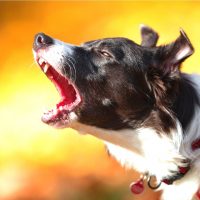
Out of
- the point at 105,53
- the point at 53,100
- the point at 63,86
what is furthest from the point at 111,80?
the point at 53,100

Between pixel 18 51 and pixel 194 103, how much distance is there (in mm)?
2638

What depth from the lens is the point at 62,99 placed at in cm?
310

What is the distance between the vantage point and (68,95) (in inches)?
122

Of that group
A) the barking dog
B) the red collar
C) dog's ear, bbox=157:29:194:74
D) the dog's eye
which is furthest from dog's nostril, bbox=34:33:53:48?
the red collar

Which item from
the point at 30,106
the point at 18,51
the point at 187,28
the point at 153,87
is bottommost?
the point at 30,106

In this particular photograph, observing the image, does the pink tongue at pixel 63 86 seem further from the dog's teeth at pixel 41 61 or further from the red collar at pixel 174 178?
the red collar at pixel 174 178

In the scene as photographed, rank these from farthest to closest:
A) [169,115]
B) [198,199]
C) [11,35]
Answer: [11,35]
[198,199]
[169,115]

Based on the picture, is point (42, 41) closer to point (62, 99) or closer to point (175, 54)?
point (62, 99)

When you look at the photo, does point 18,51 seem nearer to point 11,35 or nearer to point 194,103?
point 11,35

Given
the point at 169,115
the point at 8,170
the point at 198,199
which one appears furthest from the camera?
the point at 8,170

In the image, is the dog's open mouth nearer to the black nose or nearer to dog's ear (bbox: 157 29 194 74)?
the black nose

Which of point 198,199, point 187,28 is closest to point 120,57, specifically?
point 198,199

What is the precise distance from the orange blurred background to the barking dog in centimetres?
168

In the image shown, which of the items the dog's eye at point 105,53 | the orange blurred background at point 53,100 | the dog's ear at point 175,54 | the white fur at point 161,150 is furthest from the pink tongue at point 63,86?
the orange blurred background at point 53,100
